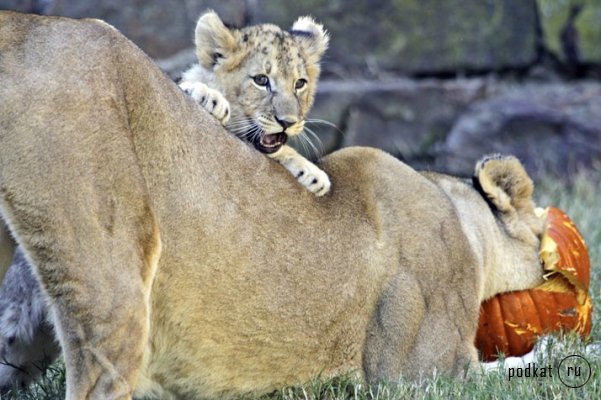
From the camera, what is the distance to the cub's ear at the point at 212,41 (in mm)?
4625

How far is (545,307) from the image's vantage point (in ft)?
14.5

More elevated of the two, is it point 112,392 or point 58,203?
point 58,203

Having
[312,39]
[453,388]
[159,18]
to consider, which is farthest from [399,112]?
[453,388]

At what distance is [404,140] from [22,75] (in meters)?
4.65

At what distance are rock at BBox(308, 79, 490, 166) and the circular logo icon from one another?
11.4 ft

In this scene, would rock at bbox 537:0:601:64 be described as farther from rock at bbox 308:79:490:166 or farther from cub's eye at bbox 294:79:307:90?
cub's eye at bbox 294:79:307:90

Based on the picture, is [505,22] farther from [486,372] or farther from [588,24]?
[486,372]

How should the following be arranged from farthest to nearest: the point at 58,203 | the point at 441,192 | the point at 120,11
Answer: the point at 120,11, the point at 441,192, the point at 58,203

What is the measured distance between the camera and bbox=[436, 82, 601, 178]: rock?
733 cm

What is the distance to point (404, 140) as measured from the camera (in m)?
7.54

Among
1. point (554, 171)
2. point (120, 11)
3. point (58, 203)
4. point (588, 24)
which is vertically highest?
point (58, 203)

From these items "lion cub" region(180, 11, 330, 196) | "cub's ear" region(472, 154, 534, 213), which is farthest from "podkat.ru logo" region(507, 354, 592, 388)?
"lion cub" region(180, 11, 330, 196)

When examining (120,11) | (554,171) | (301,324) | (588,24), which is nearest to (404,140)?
(554,171)

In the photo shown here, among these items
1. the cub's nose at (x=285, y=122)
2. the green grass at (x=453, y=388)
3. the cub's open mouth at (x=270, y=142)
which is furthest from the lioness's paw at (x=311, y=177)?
the green grass at (x=453, y=388)
